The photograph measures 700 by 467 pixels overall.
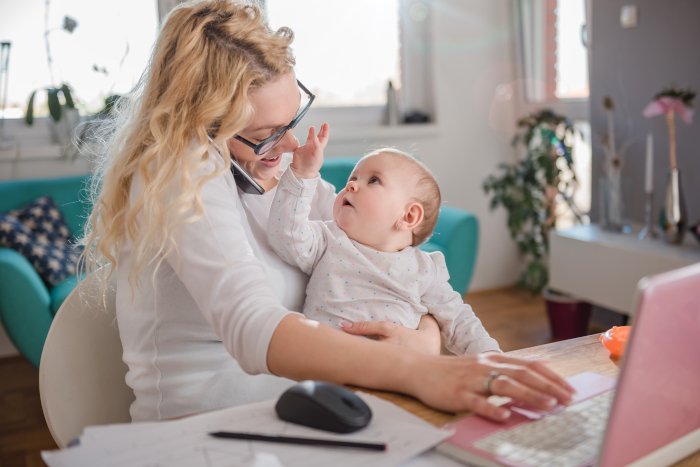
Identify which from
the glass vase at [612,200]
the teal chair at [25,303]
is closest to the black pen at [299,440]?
the teal chair at [25,303]

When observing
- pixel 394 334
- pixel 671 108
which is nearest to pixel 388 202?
pixel 394 334

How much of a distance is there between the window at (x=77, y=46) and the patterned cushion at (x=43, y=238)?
668 millimetres

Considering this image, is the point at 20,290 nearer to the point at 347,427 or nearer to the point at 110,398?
the point at 110,398

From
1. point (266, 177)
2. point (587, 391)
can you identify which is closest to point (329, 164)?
point (266, 177)

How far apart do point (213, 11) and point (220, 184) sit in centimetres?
32

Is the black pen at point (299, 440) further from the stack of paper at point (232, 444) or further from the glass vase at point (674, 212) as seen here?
the glass vase at point (674, 212)

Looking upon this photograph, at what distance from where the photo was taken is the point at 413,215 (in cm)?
144

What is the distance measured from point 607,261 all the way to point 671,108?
26.0 inches

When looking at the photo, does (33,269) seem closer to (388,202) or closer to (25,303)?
(25,303)

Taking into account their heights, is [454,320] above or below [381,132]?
below

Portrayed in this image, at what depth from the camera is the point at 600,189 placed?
133 inches

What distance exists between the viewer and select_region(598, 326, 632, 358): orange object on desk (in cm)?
105

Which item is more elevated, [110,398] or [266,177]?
[266,177]

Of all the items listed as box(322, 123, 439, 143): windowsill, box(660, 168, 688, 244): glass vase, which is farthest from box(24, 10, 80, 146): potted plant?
box(660, 168, 688, 244): glass vase
